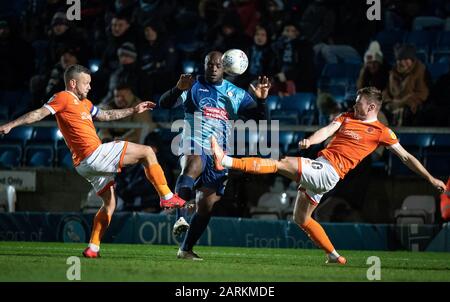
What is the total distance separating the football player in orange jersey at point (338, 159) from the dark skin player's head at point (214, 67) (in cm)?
147

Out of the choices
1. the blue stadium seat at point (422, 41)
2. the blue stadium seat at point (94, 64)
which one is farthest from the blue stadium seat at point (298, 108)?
the blue stadium seat at point (94, 64)

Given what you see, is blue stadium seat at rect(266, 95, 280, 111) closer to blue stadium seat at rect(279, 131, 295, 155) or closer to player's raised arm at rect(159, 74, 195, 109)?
blue stadium seat at rect(279, 131, 295, 155)

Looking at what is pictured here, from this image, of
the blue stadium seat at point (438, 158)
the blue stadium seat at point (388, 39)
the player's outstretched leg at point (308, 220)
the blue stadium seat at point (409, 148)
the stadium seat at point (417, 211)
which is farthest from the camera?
the blue stadium seat at point (388, 39)

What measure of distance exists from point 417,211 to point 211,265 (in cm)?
549

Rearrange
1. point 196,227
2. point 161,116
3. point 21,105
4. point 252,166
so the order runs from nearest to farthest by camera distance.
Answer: point 252,166 → point 196,227 → point 161,116 → point 21,105

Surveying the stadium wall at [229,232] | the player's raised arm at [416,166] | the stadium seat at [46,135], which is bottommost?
the stadium wall at [229,232]

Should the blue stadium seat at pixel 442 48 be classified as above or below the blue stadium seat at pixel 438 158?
above

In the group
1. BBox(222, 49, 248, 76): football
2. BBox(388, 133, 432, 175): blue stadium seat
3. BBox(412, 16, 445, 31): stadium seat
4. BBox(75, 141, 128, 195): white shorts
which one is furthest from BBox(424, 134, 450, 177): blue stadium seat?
BBox(75, 141, 128, 195): white shorts

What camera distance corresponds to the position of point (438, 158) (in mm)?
15266

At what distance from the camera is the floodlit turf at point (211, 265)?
8.95 metres

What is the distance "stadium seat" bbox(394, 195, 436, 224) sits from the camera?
49.0 ft

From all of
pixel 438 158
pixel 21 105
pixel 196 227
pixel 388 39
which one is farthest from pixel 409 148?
pixel 21 105

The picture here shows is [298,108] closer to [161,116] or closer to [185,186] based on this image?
[161,116]

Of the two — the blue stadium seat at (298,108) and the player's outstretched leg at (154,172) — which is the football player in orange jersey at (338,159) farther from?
the blue stadium seat at (298,108)
